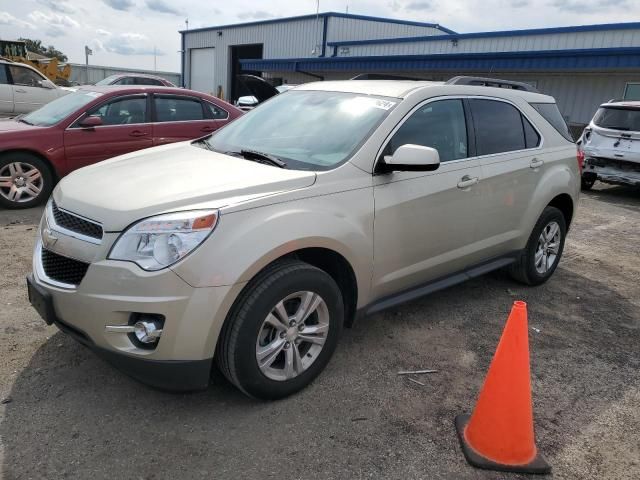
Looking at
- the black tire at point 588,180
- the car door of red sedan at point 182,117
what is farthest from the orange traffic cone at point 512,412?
the black tire at point 588,180

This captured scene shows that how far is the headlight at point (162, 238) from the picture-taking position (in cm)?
245

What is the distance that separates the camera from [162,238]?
2479mm

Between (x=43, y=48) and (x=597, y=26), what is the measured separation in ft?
265

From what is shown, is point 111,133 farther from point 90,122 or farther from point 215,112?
point 215,112

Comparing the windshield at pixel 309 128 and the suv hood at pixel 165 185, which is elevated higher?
the windshield at pixel 309 128

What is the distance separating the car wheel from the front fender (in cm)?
13

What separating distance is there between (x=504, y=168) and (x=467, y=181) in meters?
0.53

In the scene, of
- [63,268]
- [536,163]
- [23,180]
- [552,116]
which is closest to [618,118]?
[552,116]

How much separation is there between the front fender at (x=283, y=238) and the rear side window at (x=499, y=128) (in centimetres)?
137

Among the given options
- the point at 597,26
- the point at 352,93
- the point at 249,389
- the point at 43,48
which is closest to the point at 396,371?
the point at 249,389

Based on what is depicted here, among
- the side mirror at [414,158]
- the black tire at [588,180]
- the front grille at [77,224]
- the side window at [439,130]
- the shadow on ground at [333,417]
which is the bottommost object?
the shadow on ground at [333,417]

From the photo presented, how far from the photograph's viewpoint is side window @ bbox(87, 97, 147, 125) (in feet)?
23.4

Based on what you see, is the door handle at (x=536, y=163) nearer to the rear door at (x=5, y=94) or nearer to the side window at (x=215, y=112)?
the side window at (x=215, y=112)

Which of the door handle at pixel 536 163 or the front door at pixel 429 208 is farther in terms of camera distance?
the door handle at pixel 536 163
